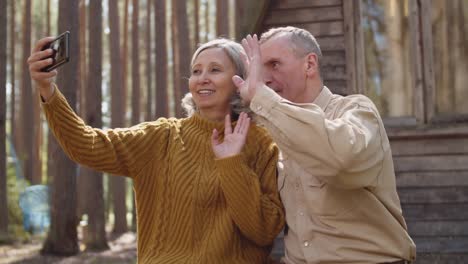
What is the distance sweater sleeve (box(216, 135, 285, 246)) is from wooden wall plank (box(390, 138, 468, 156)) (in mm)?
3648

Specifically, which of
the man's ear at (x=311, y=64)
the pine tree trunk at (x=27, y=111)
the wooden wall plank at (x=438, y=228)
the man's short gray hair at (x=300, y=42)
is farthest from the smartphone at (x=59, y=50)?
the pine tree trunk at (x=27, y=111)

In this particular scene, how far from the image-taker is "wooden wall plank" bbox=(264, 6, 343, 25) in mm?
6465

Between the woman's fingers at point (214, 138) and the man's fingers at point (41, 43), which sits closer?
the man's fingers at point (41, 43)

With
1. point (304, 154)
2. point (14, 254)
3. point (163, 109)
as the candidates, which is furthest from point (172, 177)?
point (163, 109)

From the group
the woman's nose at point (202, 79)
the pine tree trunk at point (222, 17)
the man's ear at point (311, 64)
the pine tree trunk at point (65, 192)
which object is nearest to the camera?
the man's ear at point (311, 64)

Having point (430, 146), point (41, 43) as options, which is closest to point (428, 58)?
point (430, 146)

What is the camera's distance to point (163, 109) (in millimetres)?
14070

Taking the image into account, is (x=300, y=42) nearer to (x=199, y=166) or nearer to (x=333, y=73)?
(x=199, y=166)

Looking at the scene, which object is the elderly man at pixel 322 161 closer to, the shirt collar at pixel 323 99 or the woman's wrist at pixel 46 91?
the shirt collar at pixel 323 99

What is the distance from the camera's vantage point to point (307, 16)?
646 centimetres

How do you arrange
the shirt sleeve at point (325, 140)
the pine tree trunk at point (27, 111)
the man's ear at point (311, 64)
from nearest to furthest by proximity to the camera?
the shirt sleeve at point (325, 140), the man's ear at point (311, 64), the pine tree trunk at point (27, 111)

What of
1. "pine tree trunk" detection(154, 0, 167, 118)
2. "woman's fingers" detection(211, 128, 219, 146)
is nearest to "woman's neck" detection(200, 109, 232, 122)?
"woman's fingers" detection(211, 128, 219, 146)

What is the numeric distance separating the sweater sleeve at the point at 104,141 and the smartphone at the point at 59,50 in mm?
165

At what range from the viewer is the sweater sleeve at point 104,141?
2703 mm
